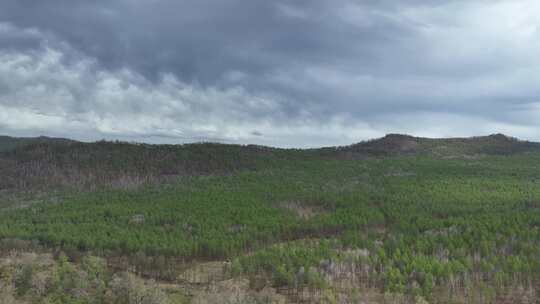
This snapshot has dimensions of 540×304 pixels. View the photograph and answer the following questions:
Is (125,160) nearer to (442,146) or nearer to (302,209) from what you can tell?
(302,209)

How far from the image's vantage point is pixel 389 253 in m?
12.1

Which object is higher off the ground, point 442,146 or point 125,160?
point 442,146

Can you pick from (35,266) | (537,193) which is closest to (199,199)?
(35,266)

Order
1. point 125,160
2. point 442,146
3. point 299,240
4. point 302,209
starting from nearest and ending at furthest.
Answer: point 299,240 < point 302,209 < point 125,160 < point 442,146

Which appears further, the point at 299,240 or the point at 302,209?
the point at 302,209

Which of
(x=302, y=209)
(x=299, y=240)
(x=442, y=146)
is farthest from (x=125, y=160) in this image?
(x=442, y=146)

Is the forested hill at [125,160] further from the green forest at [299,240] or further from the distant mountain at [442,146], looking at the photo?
the green forest at [299,240]

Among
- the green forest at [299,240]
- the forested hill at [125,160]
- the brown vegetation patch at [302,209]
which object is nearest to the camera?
the green forest at [299,240]

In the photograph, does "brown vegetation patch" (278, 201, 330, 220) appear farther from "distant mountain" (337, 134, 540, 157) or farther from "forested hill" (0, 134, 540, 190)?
"distant mountain" (337, 134, 540, 157)

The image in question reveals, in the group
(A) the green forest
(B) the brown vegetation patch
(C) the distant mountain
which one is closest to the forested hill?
(C) the distant mountain

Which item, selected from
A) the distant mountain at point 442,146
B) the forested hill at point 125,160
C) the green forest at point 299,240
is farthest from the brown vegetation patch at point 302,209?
the distant mountain at point 442,146

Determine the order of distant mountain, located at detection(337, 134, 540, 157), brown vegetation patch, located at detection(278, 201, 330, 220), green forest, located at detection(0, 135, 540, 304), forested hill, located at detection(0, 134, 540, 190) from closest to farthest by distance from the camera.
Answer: green forest, located at detection(0, 135, 540, 304), brown vegetation patch, located at detection(278, 201, 330, 220), forested hill, located at detection(0, 134, 540, 190), distant mountain, located at detection(337, 134, 540, 157)

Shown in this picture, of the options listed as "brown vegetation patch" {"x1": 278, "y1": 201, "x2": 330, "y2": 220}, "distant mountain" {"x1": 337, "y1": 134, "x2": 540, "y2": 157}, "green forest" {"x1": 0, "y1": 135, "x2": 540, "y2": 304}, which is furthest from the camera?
"distant mountain" {"x1": 337, "y1": 134, "x2": 540, "y2": 157}

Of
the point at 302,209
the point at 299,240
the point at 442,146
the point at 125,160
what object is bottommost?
the point at 299,240
